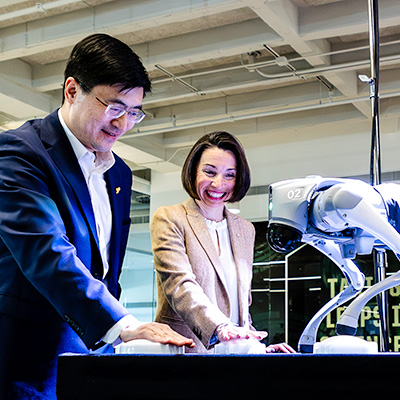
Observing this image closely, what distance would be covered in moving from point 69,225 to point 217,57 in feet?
15.4

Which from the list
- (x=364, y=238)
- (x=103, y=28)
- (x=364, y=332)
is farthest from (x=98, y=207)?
(x=364, y=332)

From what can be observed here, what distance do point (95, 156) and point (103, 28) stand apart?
3945 millimetres

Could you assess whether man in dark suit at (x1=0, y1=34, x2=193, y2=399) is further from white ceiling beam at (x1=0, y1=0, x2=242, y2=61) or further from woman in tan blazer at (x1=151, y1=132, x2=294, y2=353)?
white ceiling beam at (x1=0, y1=0, x2=242, y2=61)

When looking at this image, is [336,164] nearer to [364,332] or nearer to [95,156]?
[364,332]

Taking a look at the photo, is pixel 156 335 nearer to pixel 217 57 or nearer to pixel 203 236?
pixel 203 236

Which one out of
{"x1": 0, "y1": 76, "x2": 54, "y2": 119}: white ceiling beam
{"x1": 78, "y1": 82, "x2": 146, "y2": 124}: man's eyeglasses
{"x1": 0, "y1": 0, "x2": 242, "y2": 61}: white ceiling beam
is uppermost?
{"x1": 0, "y1": 0, "x2": 242, "y2": 61}: white ceiling beam

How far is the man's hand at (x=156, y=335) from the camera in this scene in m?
0.98

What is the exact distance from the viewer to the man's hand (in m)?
0.98

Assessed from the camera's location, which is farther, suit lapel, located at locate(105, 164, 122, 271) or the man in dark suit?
suit lapel, located at locate(105, 164, 122, 271)

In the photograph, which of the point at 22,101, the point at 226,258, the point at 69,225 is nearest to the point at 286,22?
the point at 22,101

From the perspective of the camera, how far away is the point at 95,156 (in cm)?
154

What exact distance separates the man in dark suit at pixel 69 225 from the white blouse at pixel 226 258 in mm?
510

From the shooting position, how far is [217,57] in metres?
5.83
